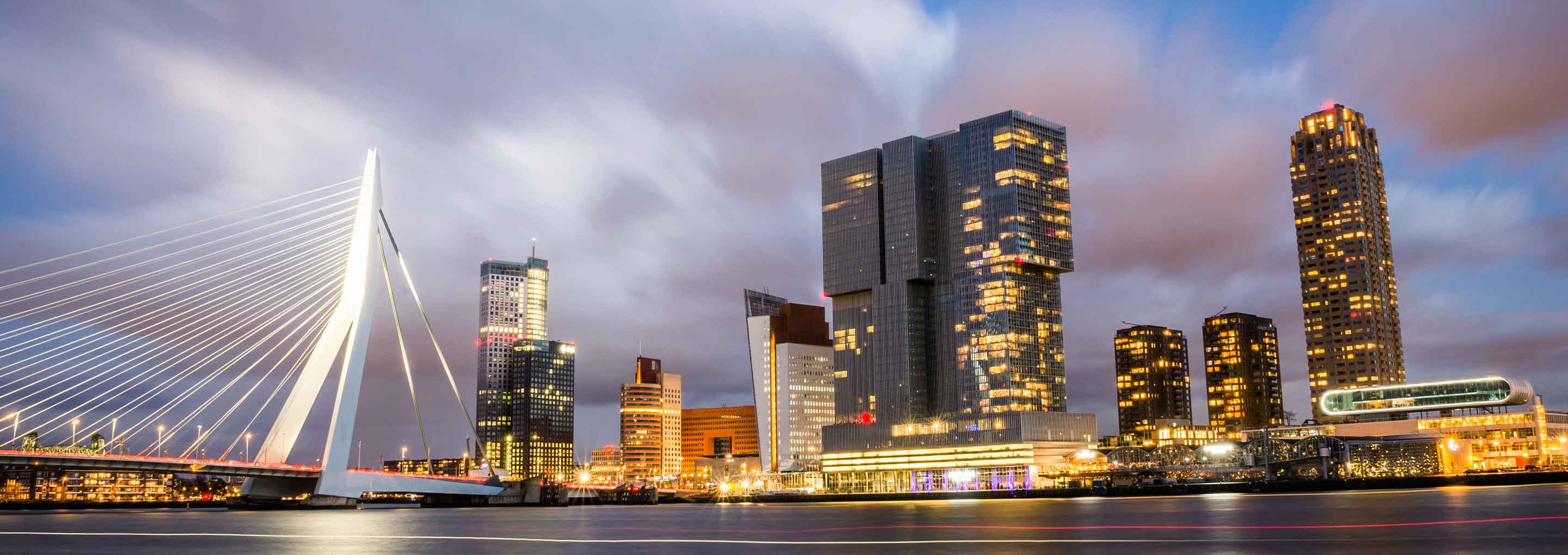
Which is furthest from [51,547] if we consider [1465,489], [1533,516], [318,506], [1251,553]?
[1465,489]

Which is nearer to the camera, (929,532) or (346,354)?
(929,532)

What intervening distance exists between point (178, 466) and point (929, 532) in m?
82.7

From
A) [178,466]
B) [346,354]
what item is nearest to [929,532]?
[346,354]

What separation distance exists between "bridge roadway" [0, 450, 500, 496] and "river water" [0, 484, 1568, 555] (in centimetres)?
582

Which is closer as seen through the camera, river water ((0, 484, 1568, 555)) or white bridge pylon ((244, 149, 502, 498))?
river water ((0, 484, 1568, 555))

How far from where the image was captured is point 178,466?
106062 mm

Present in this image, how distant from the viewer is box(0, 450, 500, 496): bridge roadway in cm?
9412

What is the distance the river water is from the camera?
36.6m

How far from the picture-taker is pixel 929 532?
51.5m

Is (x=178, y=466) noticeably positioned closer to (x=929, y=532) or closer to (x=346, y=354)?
(x=346, y=354)

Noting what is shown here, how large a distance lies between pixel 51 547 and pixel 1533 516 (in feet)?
205

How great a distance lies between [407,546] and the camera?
43906mm

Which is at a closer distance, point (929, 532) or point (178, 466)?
point (929, 532)

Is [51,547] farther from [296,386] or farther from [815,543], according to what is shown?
[296,386]
